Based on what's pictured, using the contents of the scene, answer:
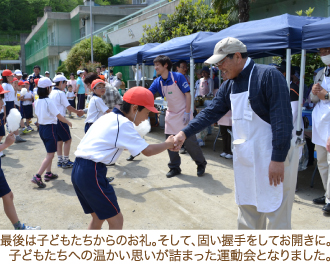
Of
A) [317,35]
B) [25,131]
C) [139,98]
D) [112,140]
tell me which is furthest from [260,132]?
[25,131]

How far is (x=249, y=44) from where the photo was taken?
595cm

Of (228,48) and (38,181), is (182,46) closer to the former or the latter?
(38,181)

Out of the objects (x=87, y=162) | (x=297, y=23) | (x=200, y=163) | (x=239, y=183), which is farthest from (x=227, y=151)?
(x=87, y=162)

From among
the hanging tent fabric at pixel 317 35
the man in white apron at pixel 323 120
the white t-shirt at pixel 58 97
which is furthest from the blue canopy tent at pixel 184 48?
the man in white apron at pixel 323 120

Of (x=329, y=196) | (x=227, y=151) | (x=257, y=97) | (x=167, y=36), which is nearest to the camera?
(x=257, y=97)

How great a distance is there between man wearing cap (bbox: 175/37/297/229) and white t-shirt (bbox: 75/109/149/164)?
871mm

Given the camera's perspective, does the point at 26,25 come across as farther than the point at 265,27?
Yes

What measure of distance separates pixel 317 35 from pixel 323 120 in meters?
1.30

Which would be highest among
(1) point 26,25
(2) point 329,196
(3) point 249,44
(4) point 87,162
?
(1) point 26,25

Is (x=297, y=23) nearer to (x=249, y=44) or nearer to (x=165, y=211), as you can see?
(x=249, y=44)

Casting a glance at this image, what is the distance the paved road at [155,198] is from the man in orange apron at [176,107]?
310 mm

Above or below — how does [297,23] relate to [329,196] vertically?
above

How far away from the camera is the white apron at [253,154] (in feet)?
8.78

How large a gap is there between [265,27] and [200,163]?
2.77 metres
